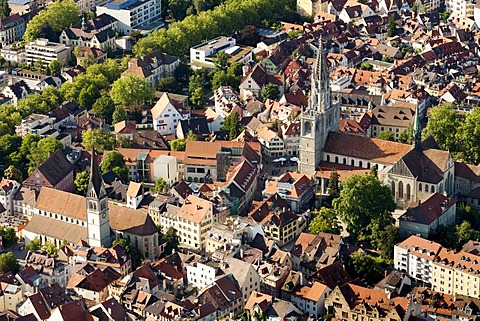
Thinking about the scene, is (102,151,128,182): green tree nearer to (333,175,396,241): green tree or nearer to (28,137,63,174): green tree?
(28,137,63,174): green tree

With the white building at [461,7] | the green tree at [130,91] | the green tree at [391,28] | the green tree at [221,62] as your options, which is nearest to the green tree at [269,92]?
the green tree at [221,62]

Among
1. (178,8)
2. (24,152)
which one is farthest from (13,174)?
(178,8)

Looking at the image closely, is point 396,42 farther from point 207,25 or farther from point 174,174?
point 174,174

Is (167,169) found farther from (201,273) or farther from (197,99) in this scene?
(197,99)

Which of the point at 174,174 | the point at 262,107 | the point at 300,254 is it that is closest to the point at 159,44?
the point at 262,107

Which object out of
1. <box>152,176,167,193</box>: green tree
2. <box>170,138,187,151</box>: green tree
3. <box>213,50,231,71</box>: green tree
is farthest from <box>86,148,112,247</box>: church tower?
<box>213,50,231,71</box>: green tree

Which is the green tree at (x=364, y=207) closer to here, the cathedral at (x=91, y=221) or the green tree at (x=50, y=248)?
the cathedral at (x=91, y=221)

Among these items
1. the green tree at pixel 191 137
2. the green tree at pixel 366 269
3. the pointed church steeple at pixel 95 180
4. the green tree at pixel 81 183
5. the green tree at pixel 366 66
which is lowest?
the green tree at pixel 366 269
